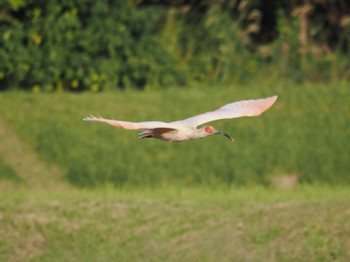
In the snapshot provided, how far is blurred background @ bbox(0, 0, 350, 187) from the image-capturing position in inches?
480

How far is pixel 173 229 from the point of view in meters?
9.85

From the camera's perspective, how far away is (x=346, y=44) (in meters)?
15.9

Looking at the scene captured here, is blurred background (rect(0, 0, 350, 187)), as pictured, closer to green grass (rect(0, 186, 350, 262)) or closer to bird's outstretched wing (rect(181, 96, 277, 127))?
green grass (rect(0, 186, 350, 262))

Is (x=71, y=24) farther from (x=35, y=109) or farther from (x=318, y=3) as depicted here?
(x=318, y=3)

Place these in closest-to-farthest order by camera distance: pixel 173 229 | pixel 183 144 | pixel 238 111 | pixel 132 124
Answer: pixel 132 124 → pixel 238 111 → pixel 173 229 → pixel 183 144

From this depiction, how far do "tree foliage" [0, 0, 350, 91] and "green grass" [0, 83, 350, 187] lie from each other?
2.64 feet

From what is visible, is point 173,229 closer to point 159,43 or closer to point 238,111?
point 238,111

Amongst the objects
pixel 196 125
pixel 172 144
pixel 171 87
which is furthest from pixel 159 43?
pixel 196 125

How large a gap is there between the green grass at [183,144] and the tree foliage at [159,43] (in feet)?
2.64

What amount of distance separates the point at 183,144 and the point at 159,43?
2607mm

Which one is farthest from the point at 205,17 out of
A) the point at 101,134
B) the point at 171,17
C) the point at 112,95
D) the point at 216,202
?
the point at 216,202

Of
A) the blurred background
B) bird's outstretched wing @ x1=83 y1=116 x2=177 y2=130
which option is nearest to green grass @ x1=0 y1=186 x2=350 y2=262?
the blurred background

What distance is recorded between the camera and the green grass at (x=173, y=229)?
9508 mm

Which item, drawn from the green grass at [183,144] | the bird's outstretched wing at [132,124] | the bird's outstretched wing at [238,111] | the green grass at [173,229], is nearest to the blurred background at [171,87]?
the green grass at [183,144]
